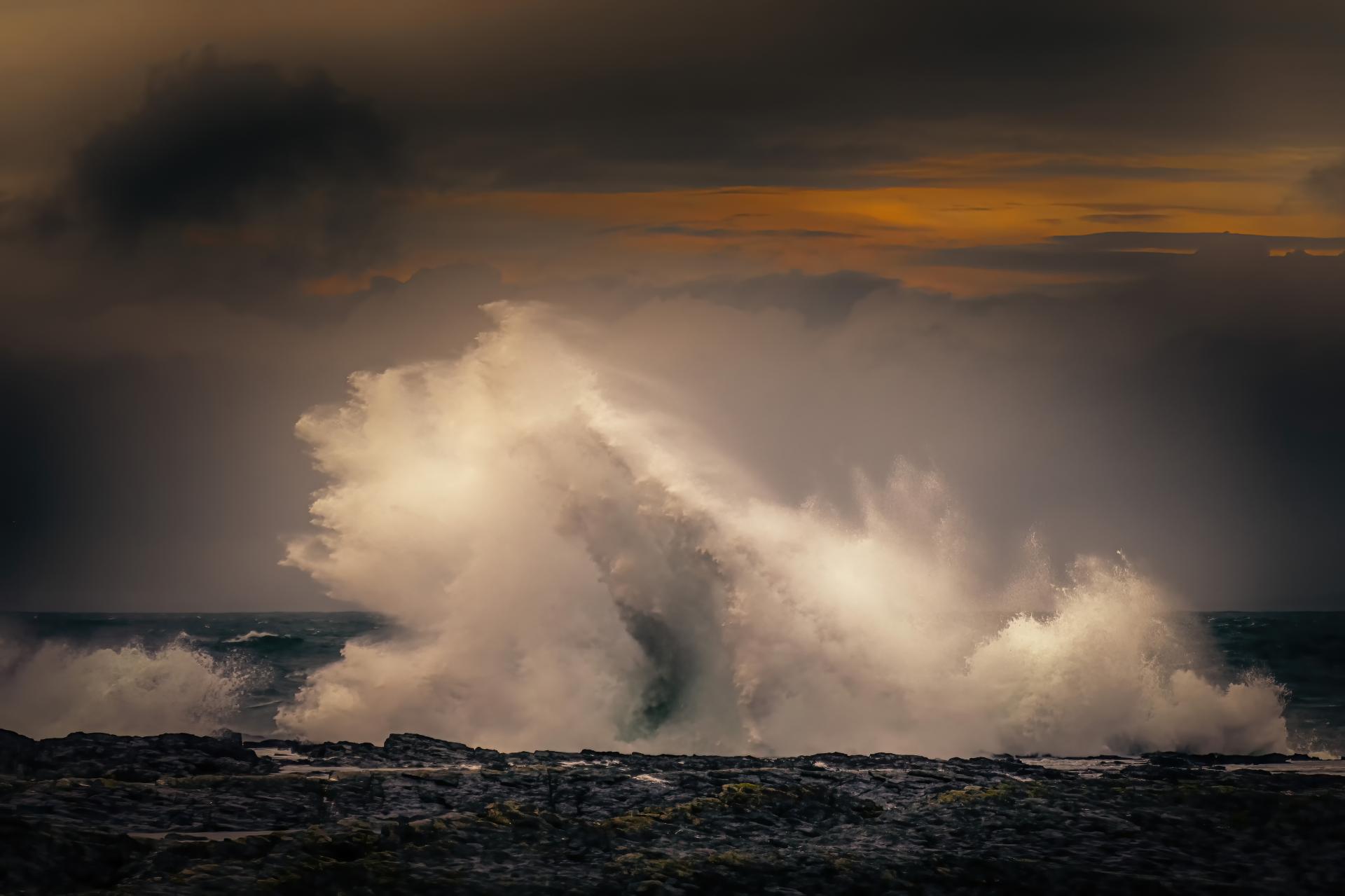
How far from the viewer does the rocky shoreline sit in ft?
37.6

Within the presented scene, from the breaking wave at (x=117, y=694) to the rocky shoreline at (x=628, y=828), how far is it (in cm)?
1503

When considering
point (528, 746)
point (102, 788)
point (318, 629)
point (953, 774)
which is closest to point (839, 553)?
point (528, 746)

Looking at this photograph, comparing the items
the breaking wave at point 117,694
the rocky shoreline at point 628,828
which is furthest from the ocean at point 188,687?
the rocky shoreline at point 628,828

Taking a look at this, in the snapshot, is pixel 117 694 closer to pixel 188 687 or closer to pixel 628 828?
pixel 188 687

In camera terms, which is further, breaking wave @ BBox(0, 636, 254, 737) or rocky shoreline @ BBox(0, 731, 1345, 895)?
breaking wave @ BBox(0, 636, 254, 737)

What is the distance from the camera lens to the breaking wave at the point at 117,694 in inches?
1289

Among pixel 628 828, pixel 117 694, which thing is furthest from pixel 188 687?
pixel 628 828

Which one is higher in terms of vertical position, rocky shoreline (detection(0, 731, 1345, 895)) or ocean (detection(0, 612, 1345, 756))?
ocean (detection(0, 612, 1345, 756))

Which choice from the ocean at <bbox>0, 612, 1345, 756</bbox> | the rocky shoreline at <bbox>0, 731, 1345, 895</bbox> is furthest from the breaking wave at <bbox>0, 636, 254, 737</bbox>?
the rocky shoreline at <bbox>0, 731, 1345, 895</bbox>

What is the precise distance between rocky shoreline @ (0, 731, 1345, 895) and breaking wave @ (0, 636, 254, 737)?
1503 cm

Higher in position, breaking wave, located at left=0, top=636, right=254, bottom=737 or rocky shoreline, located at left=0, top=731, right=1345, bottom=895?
breaking wave, located at left=0, top=636, right=254, bottom=737

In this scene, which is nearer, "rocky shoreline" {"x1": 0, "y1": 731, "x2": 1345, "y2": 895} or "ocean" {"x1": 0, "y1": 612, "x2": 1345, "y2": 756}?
"rocky shoreline" {"x1": 0, "y1": 731, "x2": 1345, "y2": 895}

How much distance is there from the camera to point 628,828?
13.8 metres

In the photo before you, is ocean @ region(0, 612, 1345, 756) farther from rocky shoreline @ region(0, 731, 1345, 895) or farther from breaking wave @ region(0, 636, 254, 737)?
rocky shoreline @ region(0, 731, 1345, 895)
